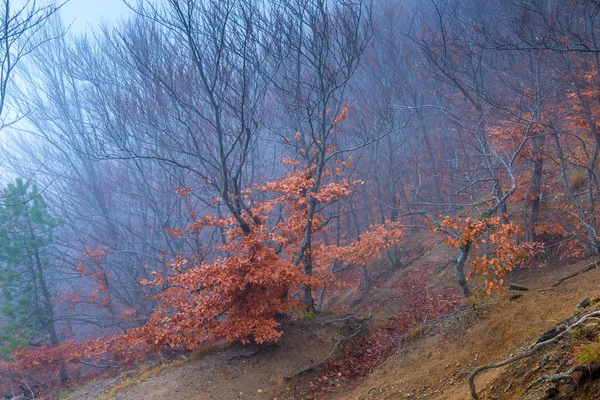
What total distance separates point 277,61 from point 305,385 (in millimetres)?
6969

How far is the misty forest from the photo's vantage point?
560cm

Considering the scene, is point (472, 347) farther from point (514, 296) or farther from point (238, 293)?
point (238, 293)

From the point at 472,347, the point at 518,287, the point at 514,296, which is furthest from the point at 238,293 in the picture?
the point at 518,287

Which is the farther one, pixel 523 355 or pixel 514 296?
pixel 514 296

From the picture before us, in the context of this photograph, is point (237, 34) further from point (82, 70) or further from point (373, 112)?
point (82, 70)

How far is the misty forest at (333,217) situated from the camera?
220 inches

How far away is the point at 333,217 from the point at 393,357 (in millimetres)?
3921

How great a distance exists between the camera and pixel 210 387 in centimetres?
688

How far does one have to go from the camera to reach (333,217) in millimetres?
A: 9844

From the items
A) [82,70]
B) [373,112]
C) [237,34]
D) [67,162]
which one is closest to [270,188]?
[237,34]

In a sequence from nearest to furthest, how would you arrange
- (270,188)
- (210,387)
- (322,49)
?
(210,387) → (270,188) → (322,49)

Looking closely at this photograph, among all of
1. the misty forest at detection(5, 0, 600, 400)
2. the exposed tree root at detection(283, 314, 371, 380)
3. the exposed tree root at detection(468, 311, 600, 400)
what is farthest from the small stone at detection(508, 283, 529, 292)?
the exposed tree root at detection(283, 314, 371, 380)

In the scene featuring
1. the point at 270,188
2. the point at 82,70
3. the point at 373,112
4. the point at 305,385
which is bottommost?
the point at 305,385

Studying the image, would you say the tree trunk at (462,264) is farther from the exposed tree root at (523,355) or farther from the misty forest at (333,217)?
the exposed tree root at (523,355)
